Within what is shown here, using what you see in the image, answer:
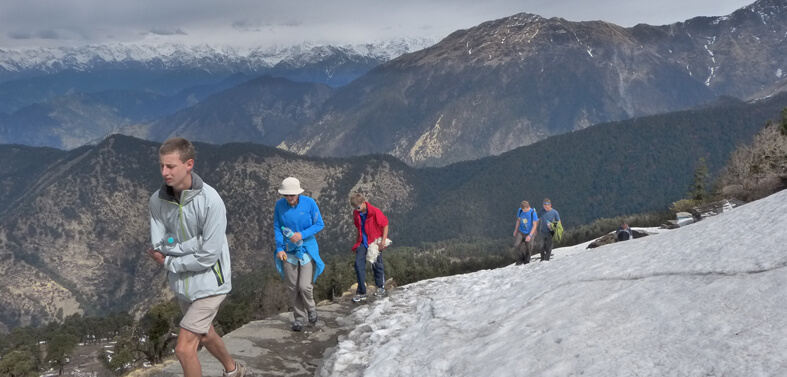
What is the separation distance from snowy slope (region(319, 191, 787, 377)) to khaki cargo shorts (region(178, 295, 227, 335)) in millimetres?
2671

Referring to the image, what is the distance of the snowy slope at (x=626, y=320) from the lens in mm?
5270

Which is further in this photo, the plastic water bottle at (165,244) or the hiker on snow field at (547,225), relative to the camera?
the hiker on snow field at (547,225)

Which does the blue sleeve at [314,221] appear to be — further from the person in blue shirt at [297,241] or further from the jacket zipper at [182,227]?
the jacket zipper at [182,227]

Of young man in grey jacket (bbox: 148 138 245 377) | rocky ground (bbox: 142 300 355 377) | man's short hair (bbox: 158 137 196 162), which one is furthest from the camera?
rocky ground (bbox: 142 300 355 377)

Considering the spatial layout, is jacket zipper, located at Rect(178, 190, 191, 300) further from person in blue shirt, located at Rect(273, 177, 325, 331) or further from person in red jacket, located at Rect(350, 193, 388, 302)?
person in red jacket, located at Rect(350, 193, 388, 302)

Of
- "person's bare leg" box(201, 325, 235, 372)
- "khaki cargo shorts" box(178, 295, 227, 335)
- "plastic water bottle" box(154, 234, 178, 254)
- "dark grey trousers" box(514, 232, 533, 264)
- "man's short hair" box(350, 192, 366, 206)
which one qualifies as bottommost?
"dark grey trousers" box(514, 232, 533, 264)

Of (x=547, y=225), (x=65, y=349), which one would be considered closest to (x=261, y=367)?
(x=547, y=225)

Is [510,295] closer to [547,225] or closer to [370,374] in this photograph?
[370,374]

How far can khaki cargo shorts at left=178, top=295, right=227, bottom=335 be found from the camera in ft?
20.2

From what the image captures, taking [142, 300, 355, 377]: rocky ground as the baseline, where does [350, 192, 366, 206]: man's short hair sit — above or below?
above

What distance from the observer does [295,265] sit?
10.3 meters

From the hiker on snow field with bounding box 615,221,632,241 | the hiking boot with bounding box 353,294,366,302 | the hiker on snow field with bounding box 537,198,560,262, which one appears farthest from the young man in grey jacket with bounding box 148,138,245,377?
the hiker on snow field with bounding box 615,221,632,241

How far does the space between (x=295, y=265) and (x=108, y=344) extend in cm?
14573

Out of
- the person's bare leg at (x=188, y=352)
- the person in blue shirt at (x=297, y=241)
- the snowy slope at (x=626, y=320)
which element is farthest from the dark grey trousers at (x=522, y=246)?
the person's bare leg at (x=188, y=352)
